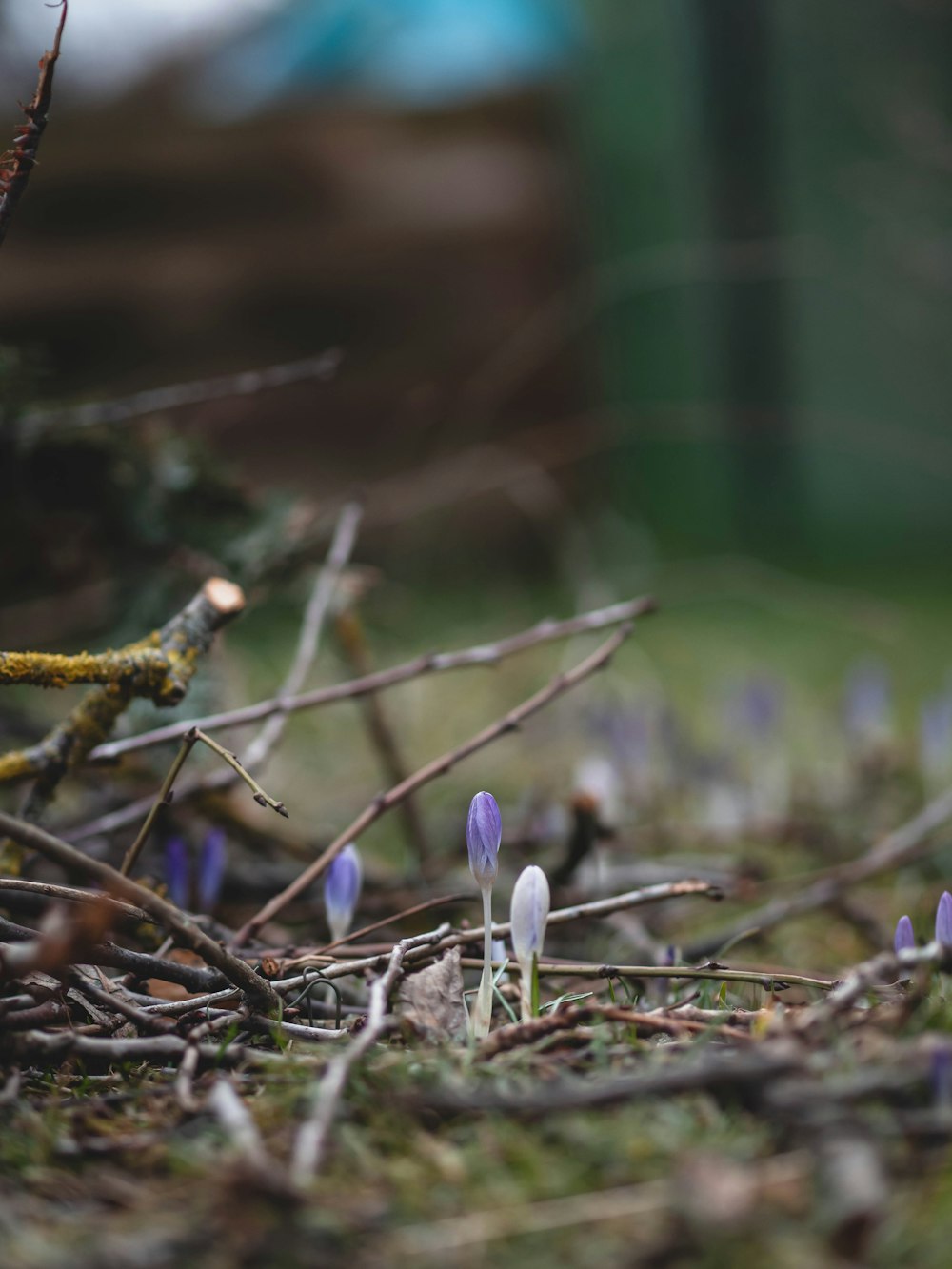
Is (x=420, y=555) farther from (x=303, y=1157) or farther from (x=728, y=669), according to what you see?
(x=303, y=1157)

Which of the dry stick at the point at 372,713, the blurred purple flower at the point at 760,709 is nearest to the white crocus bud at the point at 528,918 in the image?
the dry stick at the point at 372,713

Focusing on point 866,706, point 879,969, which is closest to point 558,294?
point 866,706

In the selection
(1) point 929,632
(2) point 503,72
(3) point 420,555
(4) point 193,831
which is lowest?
(1) point 929,632

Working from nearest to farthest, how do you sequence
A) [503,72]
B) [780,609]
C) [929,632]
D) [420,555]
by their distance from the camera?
[929,632] < [780,609] < [420,555] < [503,72]

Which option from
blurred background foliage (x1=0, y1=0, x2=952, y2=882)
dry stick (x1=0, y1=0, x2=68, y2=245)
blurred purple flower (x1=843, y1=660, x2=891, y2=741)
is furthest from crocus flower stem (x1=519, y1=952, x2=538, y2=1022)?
blurred background foliage (x1=0, y1=0, x2=952, y2=882)

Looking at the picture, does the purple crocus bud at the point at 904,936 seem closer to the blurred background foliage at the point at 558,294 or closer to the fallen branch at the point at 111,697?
the fallen branch at the point at 111,697

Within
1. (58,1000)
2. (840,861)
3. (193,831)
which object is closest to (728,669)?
(840,861)

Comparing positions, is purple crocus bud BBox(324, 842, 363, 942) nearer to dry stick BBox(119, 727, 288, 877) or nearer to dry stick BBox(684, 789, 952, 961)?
dry stick BBox(119, 727, 288, 877)
